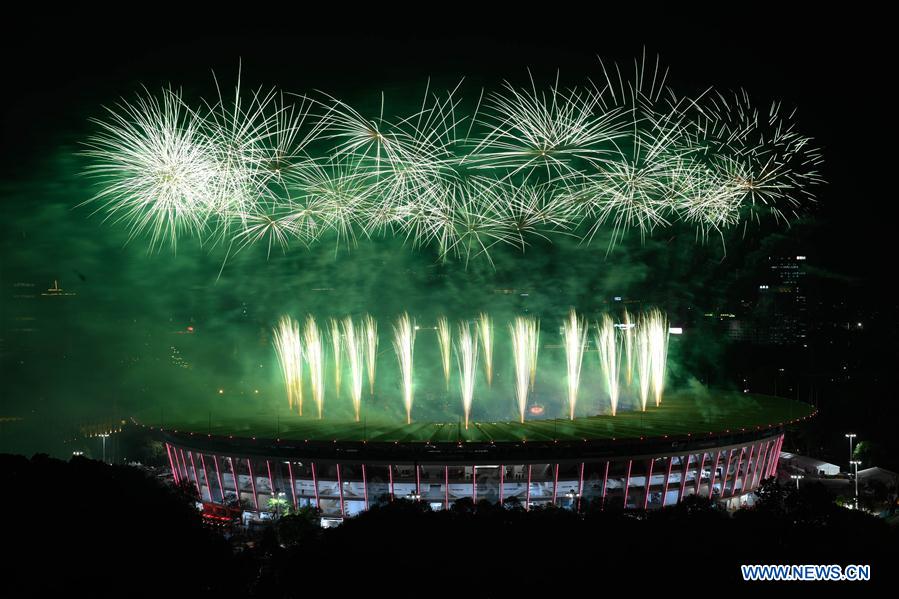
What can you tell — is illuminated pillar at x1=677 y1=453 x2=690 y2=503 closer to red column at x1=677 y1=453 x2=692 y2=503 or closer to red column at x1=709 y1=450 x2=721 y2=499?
red column at x1=677 y1=453 x2=692 y2=503

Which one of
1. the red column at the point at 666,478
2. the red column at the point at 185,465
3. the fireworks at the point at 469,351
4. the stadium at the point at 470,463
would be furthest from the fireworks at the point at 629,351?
the red column at the point at 185,465

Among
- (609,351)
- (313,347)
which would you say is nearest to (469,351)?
(609,351)

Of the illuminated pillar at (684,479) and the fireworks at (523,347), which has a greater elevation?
the fireworks at (523,347)

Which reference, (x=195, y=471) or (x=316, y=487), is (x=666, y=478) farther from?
(x=195, y=471)

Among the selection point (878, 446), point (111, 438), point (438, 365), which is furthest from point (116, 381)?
point (878, 446)

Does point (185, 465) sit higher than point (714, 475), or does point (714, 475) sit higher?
point (185, 465)

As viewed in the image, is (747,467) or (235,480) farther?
(747,467)

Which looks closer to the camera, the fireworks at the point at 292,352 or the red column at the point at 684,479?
the red column at the point at 684,479

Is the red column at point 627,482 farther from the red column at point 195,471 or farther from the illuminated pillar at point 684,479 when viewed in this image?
the red column at point 195,471

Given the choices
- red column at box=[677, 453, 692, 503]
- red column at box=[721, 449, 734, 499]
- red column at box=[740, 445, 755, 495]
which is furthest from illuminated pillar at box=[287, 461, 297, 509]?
red column at box=[740, 445, 755, 495]
